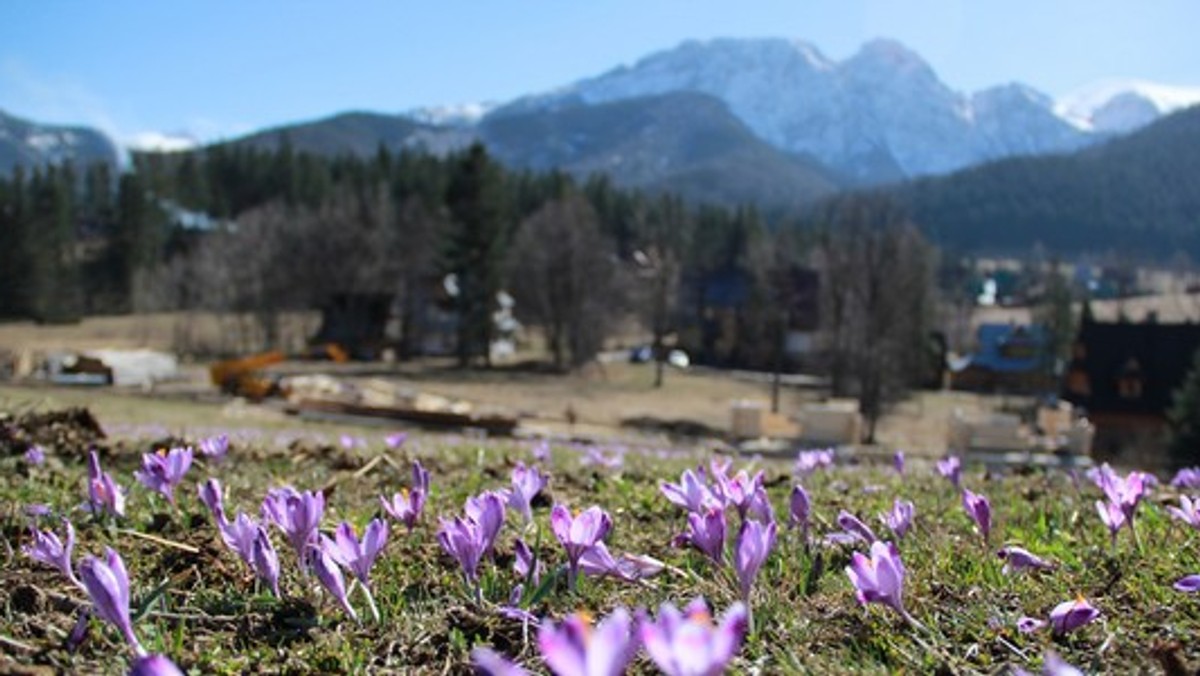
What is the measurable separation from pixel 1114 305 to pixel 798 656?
397ft

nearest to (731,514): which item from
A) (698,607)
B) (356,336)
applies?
(698,607)

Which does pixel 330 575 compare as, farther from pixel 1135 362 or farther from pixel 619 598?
pixel 1135 362

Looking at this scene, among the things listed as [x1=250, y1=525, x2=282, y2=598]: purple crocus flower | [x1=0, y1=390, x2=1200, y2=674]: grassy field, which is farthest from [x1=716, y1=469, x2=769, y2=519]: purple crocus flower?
[x1=250, y1=525, x2=282, y2=598]: purple crocus flower

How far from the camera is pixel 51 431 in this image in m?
5.35

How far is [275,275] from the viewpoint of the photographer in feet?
243

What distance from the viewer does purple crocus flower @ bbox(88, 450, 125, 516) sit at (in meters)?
2.88

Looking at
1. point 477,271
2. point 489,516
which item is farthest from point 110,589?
point 477,271

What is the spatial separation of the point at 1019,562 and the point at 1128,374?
5139cm

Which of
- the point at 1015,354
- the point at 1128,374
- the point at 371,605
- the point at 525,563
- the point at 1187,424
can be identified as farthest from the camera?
the point at 1015,354

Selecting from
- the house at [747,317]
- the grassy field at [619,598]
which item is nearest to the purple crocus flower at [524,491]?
the grassy field at [619,598]

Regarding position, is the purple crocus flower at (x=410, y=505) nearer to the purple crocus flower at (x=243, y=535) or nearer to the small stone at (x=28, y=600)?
the purple crocus flower at (x=243, y=535)

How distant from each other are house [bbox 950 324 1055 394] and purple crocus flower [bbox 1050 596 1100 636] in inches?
3648

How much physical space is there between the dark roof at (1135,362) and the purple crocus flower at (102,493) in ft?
166

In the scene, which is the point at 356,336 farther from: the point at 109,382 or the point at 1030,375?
the point at 1030,375
